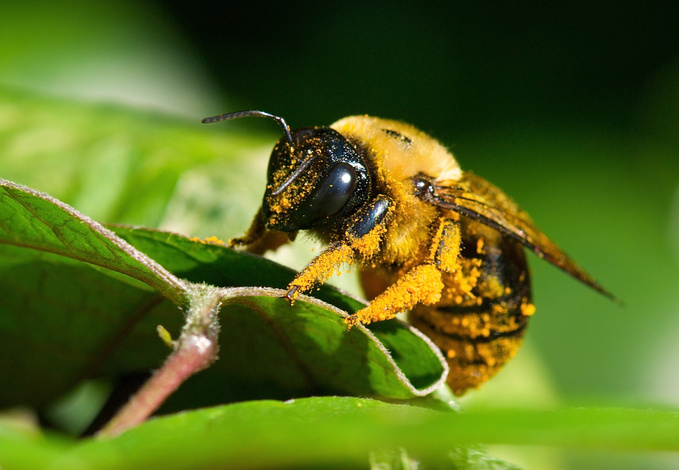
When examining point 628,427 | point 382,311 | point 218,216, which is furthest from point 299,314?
A: point 218,216

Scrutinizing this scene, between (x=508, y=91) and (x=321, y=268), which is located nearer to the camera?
(x=321, y=268)

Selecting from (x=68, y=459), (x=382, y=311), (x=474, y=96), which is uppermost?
(x=474, y=96)

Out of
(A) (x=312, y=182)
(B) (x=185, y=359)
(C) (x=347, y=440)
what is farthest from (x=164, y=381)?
(A) (x=312, y=182)

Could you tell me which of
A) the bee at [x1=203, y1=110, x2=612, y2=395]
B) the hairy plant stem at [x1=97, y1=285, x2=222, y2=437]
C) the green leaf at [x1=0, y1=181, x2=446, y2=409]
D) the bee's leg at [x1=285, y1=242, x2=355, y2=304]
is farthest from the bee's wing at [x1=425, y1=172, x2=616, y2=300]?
the hairy plant stem at [x1=97, y1=285, x2=222, y2=437]

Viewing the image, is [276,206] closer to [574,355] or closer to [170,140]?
[170,140]

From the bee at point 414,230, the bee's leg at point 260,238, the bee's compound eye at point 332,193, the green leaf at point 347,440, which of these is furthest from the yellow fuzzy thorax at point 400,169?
the green leaf at point 347,440

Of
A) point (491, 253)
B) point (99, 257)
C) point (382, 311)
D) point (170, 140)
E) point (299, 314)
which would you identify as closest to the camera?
point (99, 257)

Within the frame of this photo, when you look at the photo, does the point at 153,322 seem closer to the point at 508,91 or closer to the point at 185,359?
the point at 185,359

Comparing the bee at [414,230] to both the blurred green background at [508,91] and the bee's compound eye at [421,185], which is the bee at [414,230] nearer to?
the bee's compound eye at [421,185]
